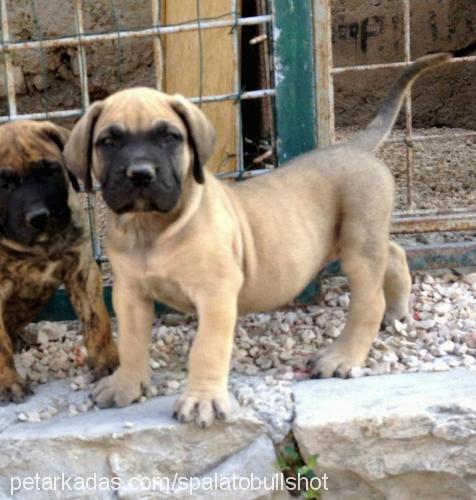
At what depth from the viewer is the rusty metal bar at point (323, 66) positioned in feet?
14.7

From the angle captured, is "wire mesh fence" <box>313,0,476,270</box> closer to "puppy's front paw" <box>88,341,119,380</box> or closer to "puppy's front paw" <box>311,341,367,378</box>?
"puppy's front paw" <box>311,341,367,378</box>

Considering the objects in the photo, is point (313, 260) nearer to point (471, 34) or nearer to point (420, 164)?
point (420, 164)

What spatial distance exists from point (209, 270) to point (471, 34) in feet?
19.7

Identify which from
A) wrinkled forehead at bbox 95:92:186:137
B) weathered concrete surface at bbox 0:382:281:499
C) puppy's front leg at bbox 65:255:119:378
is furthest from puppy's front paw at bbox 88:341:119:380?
wrinkled forehead at bbox 95:92:186:137

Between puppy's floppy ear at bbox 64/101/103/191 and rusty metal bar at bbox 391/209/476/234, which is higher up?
puppy's floppy ear at bbox 64/101/103/191

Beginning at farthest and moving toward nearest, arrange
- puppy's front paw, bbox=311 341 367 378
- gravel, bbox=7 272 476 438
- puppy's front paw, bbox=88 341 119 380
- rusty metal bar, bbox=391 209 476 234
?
rusty metal bar, bbox=391 209 476 234 < puppy's front paw, bbox=88 341 119 380 < puppy's front paw, bbox=311 341 367 378 < gravel, bbox=7 272 476 438

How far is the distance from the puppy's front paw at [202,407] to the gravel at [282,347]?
185 mm

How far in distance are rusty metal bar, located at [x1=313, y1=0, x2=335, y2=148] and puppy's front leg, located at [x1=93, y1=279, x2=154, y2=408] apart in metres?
1.43

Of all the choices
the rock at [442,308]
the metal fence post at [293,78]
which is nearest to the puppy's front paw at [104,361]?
the metal fence post at [293,78]

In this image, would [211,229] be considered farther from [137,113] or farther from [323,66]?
[323,66]

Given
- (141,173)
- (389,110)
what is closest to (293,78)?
(389,110)

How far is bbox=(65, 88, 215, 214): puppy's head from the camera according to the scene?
3211 millimetres

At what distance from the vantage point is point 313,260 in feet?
13.0

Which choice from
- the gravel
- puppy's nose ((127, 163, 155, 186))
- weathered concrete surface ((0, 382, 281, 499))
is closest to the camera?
puppy's nose ((127, 163, 155, 186))
